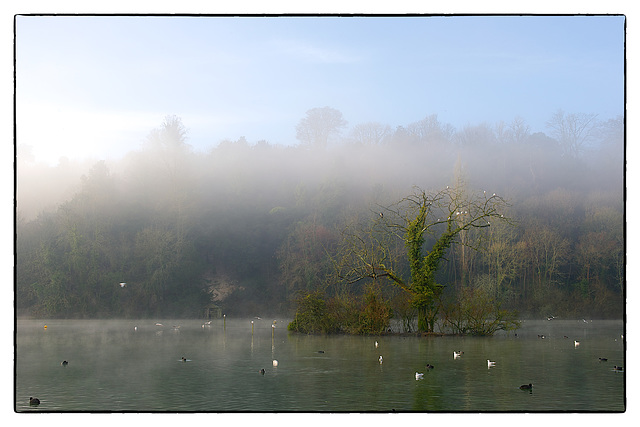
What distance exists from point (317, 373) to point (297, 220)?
730 inches

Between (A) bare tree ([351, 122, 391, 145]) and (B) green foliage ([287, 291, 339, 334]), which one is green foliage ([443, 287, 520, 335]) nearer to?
(B) green foliage ([287, 291, 339, 334])

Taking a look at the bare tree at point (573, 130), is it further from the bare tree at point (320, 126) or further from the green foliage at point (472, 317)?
the green foliage at point (472, 317)

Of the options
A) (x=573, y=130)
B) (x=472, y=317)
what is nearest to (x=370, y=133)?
(x=573, y=130)

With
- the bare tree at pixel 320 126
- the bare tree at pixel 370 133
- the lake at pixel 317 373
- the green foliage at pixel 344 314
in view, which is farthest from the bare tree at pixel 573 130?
the green foliage at pixel 344 314

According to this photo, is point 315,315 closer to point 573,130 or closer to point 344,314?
point 344,314

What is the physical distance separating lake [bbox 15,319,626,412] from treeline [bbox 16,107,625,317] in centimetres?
694

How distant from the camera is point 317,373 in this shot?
11453 mm

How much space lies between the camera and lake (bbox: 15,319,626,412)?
9227mm

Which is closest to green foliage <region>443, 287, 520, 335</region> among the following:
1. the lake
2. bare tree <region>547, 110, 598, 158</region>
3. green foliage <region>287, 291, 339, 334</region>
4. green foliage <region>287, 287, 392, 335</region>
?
the lake

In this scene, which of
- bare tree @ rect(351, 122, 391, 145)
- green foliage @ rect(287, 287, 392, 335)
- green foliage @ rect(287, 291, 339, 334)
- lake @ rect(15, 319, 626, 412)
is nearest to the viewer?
lake @ rect(15, 319, 626, 412)

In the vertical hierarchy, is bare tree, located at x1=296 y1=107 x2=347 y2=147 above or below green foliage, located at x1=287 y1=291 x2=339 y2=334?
above

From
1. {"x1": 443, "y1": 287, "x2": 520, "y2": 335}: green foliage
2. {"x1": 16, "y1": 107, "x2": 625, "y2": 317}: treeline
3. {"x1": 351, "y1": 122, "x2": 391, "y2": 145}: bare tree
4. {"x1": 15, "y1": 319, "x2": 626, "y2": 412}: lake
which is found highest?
{"x1": 351, "y1": 122, "x2": 391, "y2": 145}: bare tree
